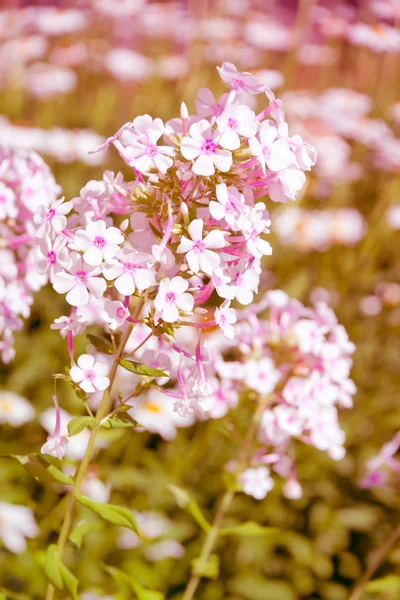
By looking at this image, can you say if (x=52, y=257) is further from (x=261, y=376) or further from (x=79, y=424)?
(x=261, y=376)

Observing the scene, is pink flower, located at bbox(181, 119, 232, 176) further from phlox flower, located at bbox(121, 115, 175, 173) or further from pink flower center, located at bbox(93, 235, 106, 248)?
pink flower center, located at bbox(93, 235, 106, 248)

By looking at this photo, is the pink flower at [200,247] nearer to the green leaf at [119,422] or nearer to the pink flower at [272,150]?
the pink flower at [272,150]

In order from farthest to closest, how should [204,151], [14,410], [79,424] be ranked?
[14,410]
[79,424]
[204,151]

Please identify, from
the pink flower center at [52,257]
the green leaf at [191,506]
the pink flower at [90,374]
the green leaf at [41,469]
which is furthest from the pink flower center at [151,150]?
the green leaf at [191,506]

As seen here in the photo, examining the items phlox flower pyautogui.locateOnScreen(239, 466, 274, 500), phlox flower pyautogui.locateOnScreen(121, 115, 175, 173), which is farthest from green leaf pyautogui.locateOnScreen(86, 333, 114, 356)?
phlox flower pyautogui.locateOnScreen(239, 466, 274, 500)

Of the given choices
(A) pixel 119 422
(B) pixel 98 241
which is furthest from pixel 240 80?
(A) pixel 119 422
